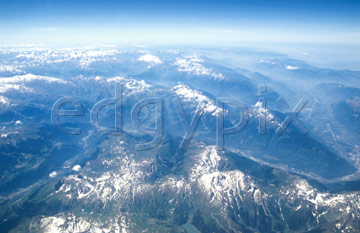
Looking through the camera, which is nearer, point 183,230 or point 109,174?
point 183,230

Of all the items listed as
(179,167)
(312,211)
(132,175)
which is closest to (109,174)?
(132,175)

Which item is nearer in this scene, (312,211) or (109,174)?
(312,211)

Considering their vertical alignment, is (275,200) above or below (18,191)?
above

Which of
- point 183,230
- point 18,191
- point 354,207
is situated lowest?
point 18,191

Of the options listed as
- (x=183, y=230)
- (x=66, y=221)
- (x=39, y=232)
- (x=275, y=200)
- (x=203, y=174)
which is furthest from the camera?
(x=203, y=174)

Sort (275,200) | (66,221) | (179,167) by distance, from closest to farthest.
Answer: (66,221), (275,200), (179,167)

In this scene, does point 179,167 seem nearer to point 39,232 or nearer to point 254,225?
point 254,225

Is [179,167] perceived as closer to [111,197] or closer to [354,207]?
[111,197]

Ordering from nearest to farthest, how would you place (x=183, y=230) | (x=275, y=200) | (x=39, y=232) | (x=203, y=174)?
1. (x=39, y=232)
2. (x=183, y=230)
3. (x=275, y=200)
4. (x=203, y=174)

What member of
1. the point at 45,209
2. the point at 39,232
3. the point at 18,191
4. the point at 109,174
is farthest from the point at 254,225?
the point at 18,191
